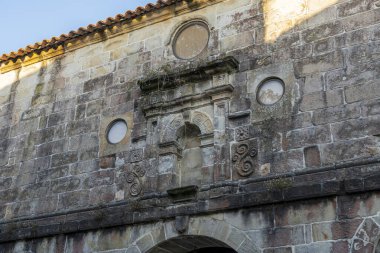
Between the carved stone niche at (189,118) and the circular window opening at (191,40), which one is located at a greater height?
the circular window opening at (191,40)

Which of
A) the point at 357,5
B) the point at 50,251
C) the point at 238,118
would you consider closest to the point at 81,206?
the point at 50,251

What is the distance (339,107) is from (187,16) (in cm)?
334

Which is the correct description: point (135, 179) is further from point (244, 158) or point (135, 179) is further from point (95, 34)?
point (95, 34)

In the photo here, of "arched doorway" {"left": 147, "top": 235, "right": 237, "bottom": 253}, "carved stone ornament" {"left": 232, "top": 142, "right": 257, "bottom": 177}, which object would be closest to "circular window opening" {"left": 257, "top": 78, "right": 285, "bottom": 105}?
"carved stone ornament" {"left": 232, "top": 142, "right": 257, "bottom": 177}

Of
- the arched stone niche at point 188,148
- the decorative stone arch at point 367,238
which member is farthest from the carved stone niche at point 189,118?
the decorative stone arch at point 367,238

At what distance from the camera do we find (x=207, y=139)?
7.79 meters

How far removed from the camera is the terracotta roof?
30.3 feet

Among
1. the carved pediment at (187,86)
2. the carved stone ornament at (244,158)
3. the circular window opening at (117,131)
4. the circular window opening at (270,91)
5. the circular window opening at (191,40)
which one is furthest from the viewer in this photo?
the circular window opening at (117,131)

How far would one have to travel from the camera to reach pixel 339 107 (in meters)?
6.81

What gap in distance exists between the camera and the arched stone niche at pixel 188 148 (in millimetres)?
7746

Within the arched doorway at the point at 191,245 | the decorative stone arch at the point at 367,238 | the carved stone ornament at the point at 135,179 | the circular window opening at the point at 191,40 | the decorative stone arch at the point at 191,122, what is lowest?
the decorative stone arch at the point at 367,238

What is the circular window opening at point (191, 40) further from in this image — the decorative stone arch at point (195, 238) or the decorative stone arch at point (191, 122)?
the decorative stone arch at point (195, 238)

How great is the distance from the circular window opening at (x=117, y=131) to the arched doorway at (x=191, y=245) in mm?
2031

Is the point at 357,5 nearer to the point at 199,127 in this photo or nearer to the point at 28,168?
the point at 199,127
